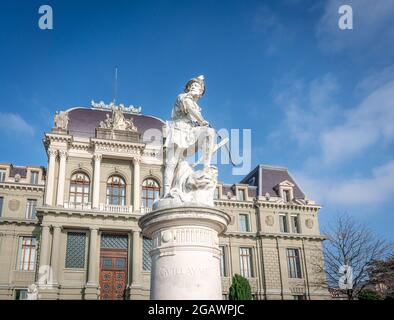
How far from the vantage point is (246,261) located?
42.7m

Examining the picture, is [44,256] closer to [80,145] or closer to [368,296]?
[80,145]

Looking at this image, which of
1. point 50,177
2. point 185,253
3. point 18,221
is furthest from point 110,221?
point 185,253

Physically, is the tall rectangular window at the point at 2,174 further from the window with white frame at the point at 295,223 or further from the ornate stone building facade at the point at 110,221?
the window with white frame at the point at 295,223

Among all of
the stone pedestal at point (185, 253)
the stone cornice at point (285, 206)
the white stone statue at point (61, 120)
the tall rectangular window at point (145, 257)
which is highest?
the white stone statue at point (61, 120)

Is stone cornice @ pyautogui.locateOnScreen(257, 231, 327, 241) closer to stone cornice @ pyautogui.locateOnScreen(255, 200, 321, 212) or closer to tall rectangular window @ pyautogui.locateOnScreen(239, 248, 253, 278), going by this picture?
tall rectangular window @ pyautogui.locateOnScreen(239, 248, 253, 278)

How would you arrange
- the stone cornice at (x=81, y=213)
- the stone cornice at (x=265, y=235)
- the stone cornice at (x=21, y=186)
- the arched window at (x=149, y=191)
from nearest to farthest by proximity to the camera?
the stone cornice at (x=81, y=213) < the stone cornice at (x=21, y=186) < the arched window at (x=149, y=191) < the stone cornice at (x=265, y=235)

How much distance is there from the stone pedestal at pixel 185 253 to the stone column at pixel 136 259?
96.5 feet

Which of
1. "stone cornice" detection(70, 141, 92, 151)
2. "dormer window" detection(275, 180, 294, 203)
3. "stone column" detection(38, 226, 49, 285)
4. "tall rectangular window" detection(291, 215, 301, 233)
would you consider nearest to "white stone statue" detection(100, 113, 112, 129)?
"stone cornice" detection(70, 141, 92, 151)

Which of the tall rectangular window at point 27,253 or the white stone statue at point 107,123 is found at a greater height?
the white stone statue at point 107,123

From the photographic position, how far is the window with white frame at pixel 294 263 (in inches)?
1702

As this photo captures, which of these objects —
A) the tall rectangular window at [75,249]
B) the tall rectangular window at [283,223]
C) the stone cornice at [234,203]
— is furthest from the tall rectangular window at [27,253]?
the tall rectangular window at [283,223]

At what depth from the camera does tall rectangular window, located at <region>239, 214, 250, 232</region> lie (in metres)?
43.6

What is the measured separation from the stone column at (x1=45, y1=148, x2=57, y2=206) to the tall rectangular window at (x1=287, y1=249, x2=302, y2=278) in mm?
24226

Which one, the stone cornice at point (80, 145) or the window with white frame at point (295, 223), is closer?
the stone cornice at point (80, 145)
